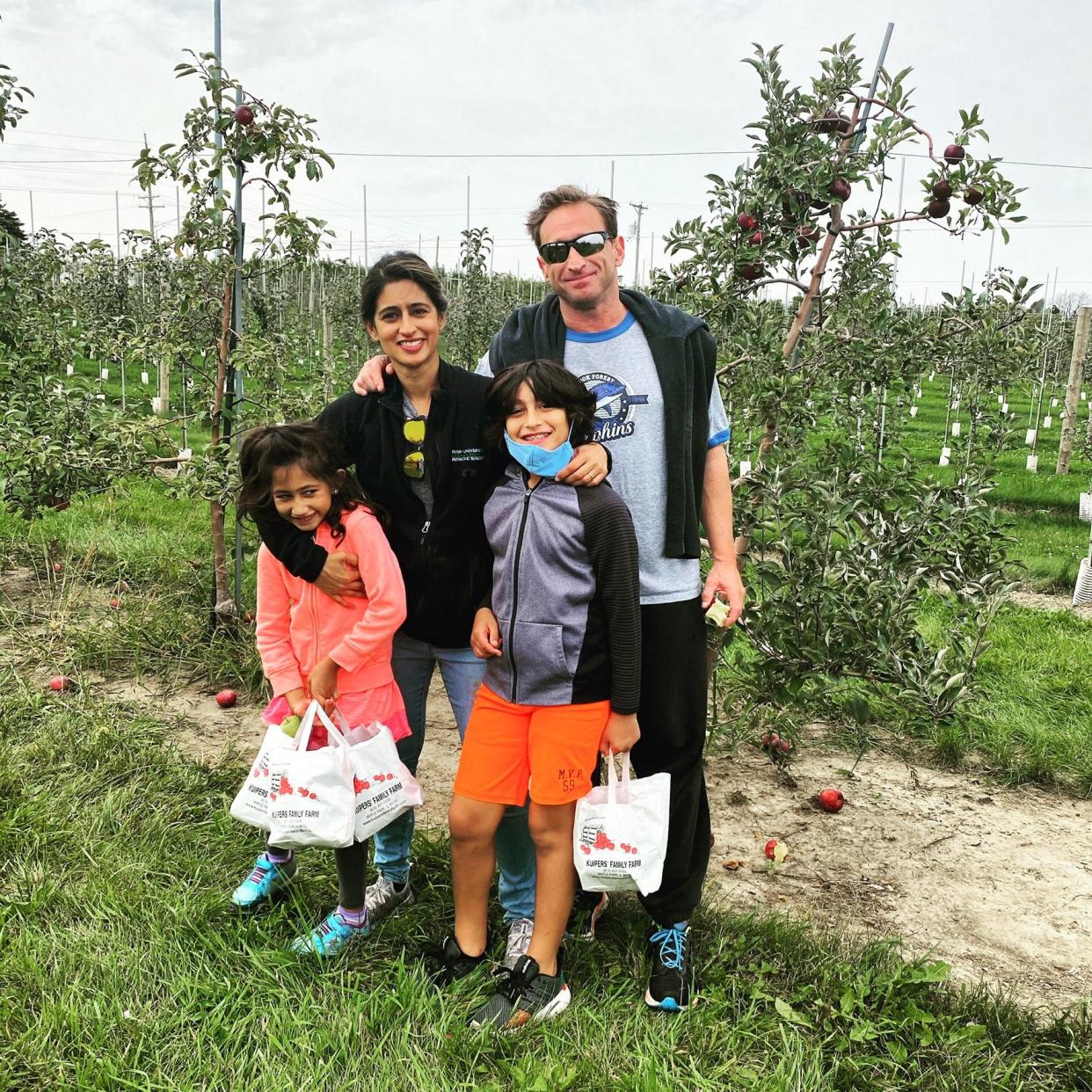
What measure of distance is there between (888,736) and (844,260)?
205 cm

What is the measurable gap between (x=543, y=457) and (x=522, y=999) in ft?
4.24

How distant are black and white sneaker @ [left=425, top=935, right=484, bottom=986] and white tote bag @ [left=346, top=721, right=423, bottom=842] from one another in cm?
38

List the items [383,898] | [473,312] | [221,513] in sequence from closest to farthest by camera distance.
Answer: [383,898] < [221,513] < [473,312]

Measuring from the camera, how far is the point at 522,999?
2152mm

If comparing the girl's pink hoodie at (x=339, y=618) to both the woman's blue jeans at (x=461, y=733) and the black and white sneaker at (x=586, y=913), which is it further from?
the black and white sneaker at (x=586, y=913)

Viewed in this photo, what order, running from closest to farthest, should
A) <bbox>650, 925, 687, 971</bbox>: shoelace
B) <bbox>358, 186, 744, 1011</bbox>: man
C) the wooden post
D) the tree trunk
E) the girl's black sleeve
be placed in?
the girl's black sleeve < <bbox>358, 186, 744, 1011</bbox>: man < <bbox>650, 925, 687, 971</bbox>: shoelace < the tree trunk < the wooden post

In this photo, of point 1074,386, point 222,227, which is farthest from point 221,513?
point 1074,386

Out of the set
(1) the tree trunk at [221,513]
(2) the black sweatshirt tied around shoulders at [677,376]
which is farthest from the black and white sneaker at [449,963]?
(1) the tree trunk at [221,513]

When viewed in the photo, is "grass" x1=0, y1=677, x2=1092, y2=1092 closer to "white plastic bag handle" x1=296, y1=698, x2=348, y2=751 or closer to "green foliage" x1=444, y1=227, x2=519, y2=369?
"white plastic bag handle" x1=296, y1=698, x2=348, y2=751

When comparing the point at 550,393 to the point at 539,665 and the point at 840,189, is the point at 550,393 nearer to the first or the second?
the point at 539,665

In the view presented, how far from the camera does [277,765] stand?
2215 mm

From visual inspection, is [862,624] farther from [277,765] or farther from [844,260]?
[277,765]

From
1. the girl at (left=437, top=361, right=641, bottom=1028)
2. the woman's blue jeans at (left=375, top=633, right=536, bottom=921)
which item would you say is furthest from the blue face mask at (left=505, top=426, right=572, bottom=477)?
the woman's blue jeans at (left=375, top=633, right=536, bottom=921)

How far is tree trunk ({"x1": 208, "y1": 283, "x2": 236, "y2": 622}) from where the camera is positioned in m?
4.30
